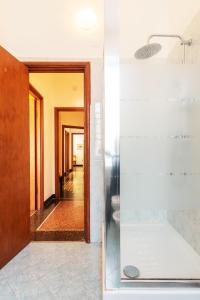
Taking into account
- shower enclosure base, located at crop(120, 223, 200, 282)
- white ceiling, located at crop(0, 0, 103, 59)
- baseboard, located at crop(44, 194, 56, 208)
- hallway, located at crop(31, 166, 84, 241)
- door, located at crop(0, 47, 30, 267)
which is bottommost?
hallway, located at crop(31, 166, 84, 241)

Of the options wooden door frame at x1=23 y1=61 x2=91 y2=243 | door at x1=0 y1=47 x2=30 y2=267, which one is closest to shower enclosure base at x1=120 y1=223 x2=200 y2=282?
wooden door frame at x1=23 y1=61 x2=91 y2=243

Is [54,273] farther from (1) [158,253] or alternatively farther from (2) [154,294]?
(2) [154,294]

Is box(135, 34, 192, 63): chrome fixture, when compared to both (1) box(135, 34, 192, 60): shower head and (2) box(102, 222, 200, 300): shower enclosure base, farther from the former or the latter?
(2) box(102, 222, 200, 300): shower enclosure base

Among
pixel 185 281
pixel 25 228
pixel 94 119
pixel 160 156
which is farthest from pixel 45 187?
pixel 185 281

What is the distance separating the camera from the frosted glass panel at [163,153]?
5.46 ft

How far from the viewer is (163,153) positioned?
180 cm

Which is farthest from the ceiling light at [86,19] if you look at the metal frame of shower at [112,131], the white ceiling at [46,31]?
the metal frame of shower at [112,131]

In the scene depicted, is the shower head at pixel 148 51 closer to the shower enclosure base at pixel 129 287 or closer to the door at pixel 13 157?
the door at pixel 13 157

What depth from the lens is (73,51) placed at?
7.86 ft

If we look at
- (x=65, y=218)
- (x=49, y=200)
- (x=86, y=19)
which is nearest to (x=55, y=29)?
Answer: (x=86, y=19)

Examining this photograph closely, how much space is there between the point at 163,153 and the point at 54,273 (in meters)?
1.34

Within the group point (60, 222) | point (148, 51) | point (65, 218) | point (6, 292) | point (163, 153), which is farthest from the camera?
point (65, 218)

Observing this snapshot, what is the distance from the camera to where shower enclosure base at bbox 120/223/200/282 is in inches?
52.1

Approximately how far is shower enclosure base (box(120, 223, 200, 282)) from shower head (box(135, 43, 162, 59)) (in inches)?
56.0
